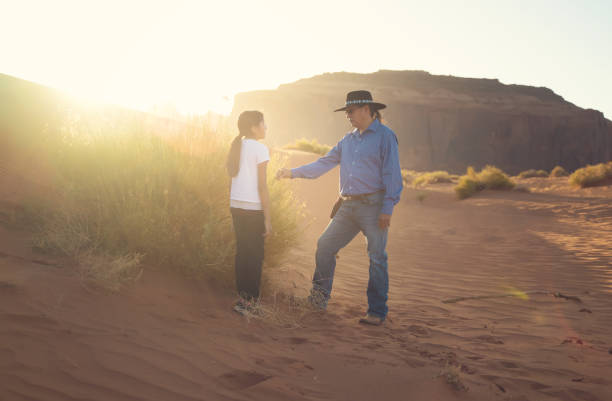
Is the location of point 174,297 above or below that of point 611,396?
above

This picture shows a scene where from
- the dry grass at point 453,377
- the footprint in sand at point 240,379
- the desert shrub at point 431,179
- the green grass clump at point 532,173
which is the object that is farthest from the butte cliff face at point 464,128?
the footprint in sand at point 240,379

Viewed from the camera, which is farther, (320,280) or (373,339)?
(320,280)

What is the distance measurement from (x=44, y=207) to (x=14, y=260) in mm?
1072

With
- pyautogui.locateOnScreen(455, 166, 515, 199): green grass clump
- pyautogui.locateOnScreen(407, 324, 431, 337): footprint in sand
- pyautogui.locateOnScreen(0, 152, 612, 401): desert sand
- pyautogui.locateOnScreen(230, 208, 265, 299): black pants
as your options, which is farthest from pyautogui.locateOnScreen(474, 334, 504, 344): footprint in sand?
pyautogui.locateOnScreen(455, 166, 515, 199): green grass clump

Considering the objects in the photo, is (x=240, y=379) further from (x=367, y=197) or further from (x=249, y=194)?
(x=367, y=197)

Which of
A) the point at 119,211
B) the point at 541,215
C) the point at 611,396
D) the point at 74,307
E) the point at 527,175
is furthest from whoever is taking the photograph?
the point at 527,175

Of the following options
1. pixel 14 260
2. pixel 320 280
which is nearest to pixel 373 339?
pixel 320 280

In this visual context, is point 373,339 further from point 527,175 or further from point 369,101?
point 527,175

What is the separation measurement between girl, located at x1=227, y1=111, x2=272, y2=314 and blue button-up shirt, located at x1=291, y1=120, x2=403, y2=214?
2.72 ft

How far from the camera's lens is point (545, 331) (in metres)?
3.63

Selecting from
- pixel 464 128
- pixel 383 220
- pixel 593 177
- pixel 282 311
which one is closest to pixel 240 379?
pixel 282 311

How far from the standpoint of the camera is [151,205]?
11.9ft

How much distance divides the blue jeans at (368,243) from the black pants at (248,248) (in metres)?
0.66

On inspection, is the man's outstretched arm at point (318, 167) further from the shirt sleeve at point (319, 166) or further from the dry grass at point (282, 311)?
the dry grass at point (282, 311)
